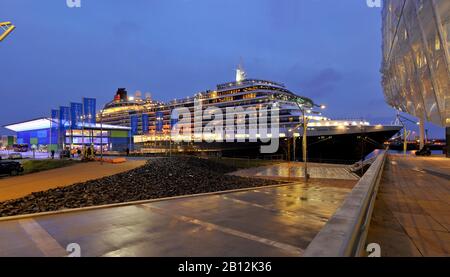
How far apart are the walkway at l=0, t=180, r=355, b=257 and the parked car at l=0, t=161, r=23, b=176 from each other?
16.4m

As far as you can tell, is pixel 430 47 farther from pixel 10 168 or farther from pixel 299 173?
pixel 10 168

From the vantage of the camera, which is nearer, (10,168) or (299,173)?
(10,168)

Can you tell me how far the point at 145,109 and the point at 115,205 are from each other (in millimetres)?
84574

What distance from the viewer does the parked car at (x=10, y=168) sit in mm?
19016

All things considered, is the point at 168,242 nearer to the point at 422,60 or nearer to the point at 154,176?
the point at 154,176

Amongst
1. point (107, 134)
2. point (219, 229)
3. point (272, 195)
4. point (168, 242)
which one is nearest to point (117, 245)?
point (168, 242)

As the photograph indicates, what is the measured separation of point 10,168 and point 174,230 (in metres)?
20.4

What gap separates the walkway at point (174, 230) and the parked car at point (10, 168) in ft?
53.8

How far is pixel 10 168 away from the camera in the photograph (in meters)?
19.6

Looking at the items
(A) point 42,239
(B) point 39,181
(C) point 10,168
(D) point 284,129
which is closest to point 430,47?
(A) point 42,239

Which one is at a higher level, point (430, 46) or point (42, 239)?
point (430, 46)

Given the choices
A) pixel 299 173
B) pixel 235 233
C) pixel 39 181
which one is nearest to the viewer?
pixel 235 233

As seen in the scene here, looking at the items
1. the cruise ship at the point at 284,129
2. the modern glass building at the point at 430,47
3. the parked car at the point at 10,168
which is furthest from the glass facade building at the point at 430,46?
the parked car at the point at 10,168

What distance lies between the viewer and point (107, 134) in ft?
222
